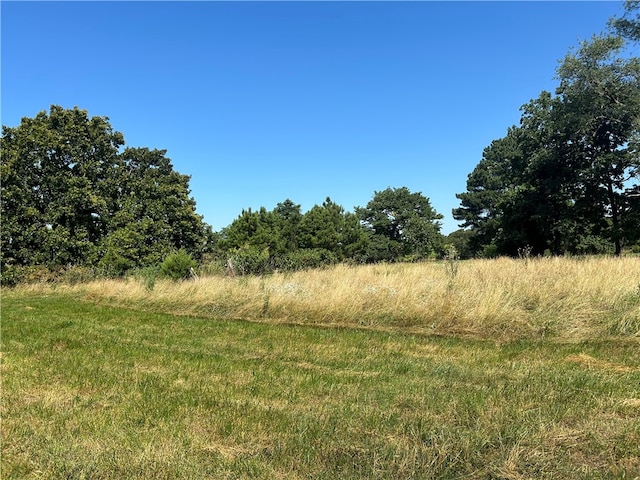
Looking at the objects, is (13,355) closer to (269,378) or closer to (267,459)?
(269,378)

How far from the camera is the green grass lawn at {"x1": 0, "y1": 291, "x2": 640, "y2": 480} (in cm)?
249

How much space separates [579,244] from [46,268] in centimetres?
3734

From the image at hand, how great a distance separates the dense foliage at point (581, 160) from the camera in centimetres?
2178

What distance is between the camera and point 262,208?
3509 cm

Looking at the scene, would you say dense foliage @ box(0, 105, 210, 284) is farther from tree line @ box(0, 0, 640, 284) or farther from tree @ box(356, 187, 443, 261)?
tree @ box(356, 187, 443, 261)

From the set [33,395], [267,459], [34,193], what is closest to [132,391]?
[33,395]

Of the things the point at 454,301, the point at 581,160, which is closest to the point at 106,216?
the point at 454,301

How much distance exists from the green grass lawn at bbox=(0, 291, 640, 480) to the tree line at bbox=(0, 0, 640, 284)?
456 inches

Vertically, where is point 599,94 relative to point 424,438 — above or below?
above

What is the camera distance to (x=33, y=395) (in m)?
3.82

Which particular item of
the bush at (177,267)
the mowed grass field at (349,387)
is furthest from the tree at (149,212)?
the mowed grass field at (349,387)

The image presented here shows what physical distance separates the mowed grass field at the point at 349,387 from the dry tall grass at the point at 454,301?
4 cm

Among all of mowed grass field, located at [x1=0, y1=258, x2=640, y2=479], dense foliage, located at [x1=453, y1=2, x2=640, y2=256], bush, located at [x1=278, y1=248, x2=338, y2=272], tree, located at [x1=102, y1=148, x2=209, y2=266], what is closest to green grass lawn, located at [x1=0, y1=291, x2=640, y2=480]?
mowed grass field, located at [x1=0, y1=258, x2=640, y2=479]

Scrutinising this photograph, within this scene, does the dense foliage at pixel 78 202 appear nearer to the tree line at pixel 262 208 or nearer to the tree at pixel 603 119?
the tree line at pixel 262 208
